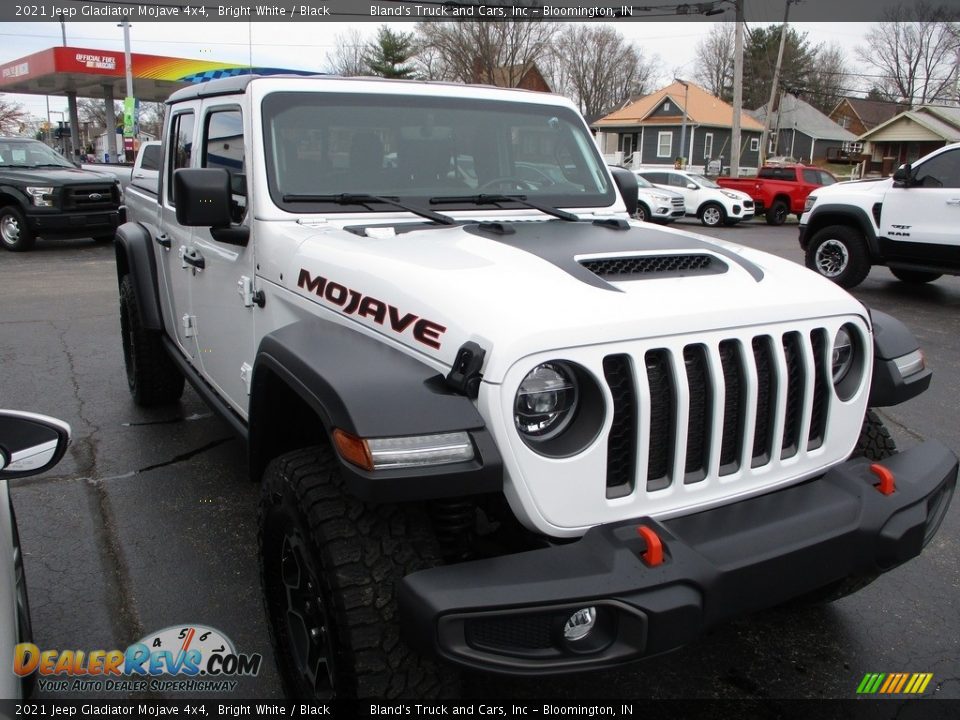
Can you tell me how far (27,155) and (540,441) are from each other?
1517 centimetres

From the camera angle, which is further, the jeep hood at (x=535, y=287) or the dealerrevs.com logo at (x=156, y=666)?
the dealerrevs.com logo at (x=156, y=666)

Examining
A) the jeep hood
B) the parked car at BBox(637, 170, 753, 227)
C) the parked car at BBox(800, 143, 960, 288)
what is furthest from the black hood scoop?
the parked car at BBox(637, 170, 753, 227)

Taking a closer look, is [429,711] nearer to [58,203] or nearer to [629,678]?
[629,678]

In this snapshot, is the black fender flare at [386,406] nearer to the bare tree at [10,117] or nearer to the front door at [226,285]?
the front door at [226,285]

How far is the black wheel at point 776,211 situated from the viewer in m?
22.9

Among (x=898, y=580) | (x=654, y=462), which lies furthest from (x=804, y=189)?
(x=654, y=462)

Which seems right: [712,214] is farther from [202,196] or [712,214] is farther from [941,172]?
[202,196]

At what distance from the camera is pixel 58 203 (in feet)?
42.6

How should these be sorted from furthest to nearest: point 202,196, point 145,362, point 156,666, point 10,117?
point 10,117
point 145,362
point 202,196
point 156,666

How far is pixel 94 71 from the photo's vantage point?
2770 centimetres

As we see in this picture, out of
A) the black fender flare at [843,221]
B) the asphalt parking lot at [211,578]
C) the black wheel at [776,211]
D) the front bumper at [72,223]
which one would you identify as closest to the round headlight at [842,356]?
the asphalt parking lot at [211,578]

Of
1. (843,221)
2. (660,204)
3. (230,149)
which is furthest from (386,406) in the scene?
(660,204)

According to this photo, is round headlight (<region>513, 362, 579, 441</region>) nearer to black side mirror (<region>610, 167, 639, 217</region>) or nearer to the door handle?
black side mirror (<region>610, 167, 639, 217</region>)

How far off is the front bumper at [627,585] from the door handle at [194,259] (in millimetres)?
2399
